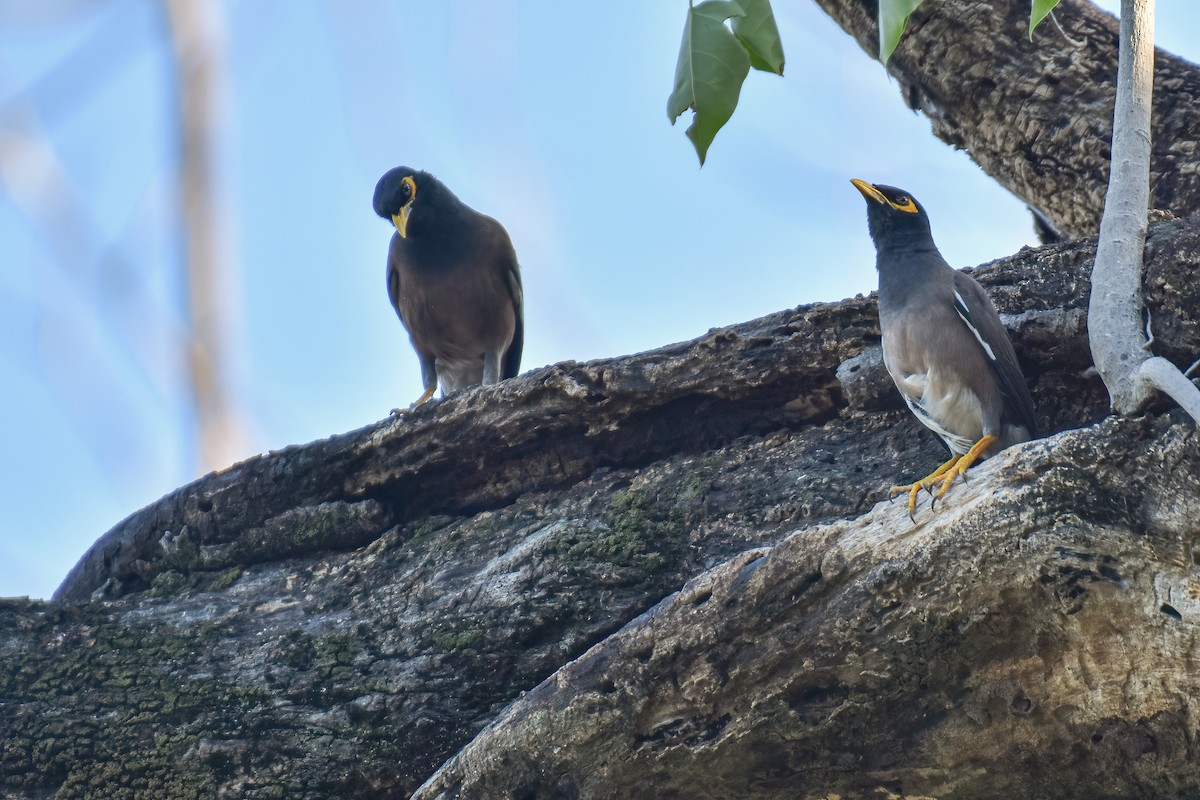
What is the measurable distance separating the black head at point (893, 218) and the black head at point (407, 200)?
3312 millimetres

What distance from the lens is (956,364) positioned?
432 cm

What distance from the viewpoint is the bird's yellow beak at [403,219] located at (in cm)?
759

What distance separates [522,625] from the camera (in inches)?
153

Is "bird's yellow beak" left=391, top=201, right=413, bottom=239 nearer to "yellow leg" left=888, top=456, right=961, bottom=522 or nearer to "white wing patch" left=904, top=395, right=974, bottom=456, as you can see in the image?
"white wing patch" left=904, top=395, right=974, bottom=456

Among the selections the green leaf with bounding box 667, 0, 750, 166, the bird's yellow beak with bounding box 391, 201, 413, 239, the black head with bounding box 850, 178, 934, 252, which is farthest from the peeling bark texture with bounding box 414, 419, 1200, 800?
the bird's yellow beak with bounding box 391, 201, 413, 239

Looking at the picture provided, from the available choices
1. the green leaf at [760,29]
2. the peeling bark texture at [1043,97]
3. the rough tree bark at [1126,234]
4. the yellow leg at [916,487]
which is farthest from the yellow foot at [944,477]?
the peeling bark texture at [1043,97]

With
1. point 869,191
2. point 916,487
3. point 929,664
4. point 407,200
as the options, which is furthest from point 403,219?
point 929,664

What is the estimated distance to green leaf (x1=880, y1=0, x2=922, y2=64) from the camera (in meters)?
2.40

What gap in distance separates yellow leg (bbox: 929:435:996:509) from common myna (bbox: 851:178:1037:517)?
1cm

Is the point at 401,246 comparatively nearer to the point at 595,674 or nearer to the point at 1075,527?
the point at 595,674

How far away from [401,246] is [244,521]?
315 centimetres

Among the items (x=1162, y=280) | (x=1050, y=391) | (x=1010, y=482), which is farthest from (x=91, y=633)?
(x=1162, y=280)

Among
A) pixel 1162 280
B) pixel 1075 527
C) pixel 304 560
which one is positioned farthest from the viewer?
pixel 304 560

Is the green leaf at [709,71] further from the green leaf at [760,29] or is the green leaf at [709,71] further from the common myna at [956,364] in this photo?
the common myna at [956,364]
